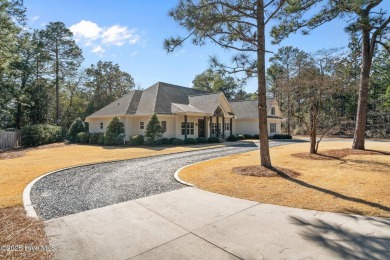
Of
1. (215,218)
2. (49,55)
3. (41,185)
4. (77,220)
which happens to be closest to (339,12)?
(215,218)

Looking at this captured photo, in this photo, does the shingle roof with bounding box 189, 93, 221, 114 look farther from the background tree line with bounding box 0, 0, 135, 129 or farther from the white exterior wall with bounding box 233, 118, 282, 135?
the background tree line with bounding box 0, 0, 135, 129

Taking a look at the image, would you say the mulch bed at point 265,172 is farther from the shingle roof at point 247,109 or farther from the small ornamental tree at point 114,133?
the shingle roof at point 247,109

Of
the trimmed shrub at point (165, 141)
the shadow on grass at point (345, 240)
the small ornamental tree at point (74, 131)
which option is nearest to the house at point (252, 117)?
the trimmed shrub at point (165, 141)

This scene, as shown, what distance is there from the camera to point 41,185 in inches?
309

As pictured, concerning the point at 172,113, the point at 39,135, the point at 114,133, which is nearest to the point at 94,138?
the point at 114,133

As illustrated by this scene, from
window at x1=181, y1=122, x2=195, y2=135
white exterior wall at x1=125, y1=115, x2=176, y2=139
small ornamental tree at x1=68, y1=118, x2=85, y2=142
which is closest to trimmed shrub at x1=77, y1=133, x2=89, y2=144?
small ornamental tree at x1=68, y1=118, x2=85, y2=142

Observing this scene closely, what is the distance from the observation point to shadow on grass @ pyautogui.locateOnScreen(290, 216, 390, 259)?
134 inches

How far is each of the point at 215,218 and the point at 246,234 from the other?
2.94ft

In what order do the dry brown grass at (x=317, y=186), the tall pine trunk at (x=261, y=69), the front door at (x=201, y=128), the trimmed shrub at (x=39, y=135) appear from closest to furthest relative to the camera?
1. the dry brown grass at (x=317, y=186)
2. the tall pine trunk at (x=261, y=69)
3. the trimmed shrub at (x=39, y=135)
4. the front door at (x=201, y=128)

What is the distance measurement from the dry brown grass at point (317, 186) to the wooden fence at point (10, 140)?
21.1m

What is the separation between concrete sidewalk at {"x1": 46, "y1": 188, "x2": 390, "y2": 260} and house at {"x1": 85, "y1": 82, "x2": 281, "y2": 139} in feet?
61.3

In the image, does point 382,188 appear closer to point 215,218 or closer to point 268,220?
point 268,220

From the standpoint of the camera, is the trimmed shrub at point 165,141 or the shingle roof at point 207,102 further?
the shingle roof at point 207,102

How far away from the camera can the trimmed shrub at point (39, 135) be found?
23.8m
